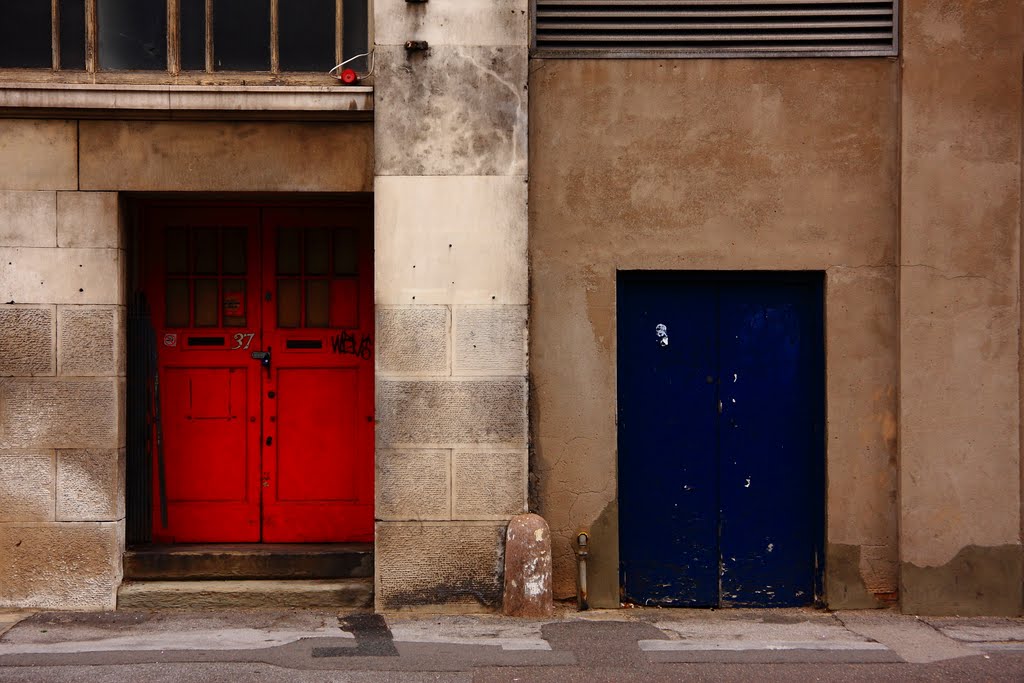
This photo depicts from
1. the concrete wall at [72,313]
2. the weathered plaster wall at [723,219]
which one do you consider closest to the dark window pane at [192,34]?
the concrete wall at [72,313]

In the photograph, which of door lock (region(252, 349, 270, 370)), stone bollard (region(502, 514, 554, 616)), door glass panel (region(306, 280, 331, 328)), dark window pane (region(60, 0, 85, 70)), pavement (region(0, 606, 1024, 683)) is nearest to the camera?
pavement (region(0, 606, 1024, 683))

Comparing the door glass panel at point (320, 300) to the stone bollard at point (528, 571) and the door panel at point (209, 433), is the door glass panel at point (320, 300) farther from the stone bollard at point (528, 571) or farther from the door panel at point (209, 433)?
the stone bollard at point (528, 571)

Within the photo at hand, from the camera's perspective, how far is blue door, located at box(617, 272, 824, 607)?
8.03 m

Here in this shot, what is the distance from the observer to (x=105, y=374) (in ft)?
25.7

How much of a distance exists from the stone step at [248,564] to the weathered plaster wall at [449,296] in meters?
0.49

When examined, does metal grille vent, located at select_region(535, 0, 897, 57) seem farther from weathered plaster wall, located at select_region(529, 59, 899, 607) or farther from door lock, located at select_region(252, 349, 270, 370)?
door lock, located at select_region(252, 349, 270, 370)

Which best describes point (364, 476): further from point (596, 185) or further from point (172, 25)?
point (172, 25)

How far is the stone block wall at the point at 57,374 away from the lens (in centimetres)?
777

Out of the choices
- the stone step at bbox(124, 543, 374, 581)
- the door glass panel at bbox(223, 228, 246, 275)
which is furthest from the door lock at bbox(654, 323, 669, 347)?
the door glass panel at bbox(223, 228, 246, 275)

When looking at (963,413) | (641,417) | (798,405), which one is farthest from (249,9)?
(963,413)

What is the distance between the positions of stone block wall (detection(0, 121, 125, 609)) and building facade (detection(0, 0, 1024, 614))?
23 millimetres

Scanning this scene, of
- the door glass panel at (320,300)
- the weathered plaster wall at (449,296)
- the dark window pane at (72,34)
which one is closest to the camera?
the weathered plaster wall at (449,296)

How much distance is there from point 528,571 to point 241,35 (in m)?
4.71

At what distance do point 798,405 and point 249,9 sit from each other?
5327 millimetres
